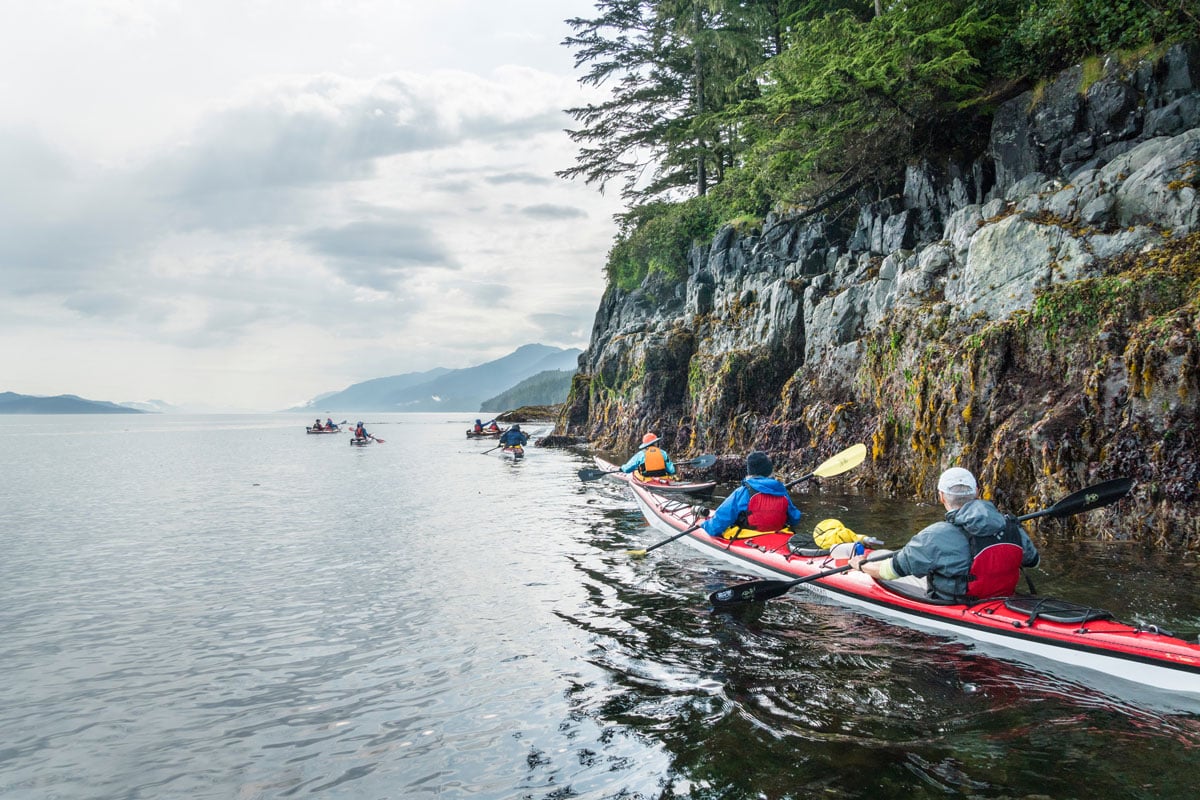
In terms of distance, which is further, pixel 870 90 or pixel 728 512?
pixel 870 90

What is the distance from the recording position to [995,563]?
22.1 feet

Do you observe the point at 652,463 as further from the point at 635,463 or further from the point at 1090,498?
the point at 1090,498

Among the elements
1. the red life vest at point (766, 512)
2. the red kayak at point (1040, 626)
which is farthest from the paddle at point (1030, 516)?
the red life vest at point (766, 512)

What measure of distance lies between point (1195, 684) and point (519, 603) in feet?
23.5

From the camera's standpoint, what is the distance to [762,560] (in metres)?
9.87

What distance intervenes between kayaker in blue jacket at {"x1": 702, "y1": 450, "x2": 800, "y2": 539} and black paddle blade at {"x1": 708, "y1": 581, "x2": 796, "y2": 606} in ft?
7.38

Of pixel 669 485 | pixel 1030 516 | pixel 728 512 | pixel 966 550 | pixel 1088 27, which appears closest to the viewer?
pixel 966 550

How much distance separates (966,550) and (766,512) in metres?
3.82

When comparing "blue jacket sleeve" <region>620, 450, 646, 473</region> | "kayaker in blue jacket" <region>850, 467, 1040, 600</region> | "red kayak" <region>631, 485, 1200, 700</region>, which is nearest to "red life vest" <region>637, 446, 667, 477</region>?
"blue jacket sleeve" <region>620, 450, 646, 473</region>

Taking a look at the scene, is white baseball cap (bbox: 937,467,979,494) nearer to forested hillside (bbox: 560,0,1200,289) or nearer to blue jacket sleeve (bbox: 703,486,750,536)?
blue jacket sleeve (bbox: 703,486,750,536)

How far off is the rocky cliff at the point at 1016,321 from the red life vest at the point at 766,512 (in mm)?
4413

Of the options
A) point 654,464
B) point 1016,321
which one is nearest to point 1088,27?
point 1016,321

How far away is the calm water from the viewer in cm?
476

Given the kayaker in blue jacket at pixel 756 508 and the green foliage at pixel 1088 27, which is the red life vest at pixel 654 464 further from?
the green foliage at pixel 1088 27
